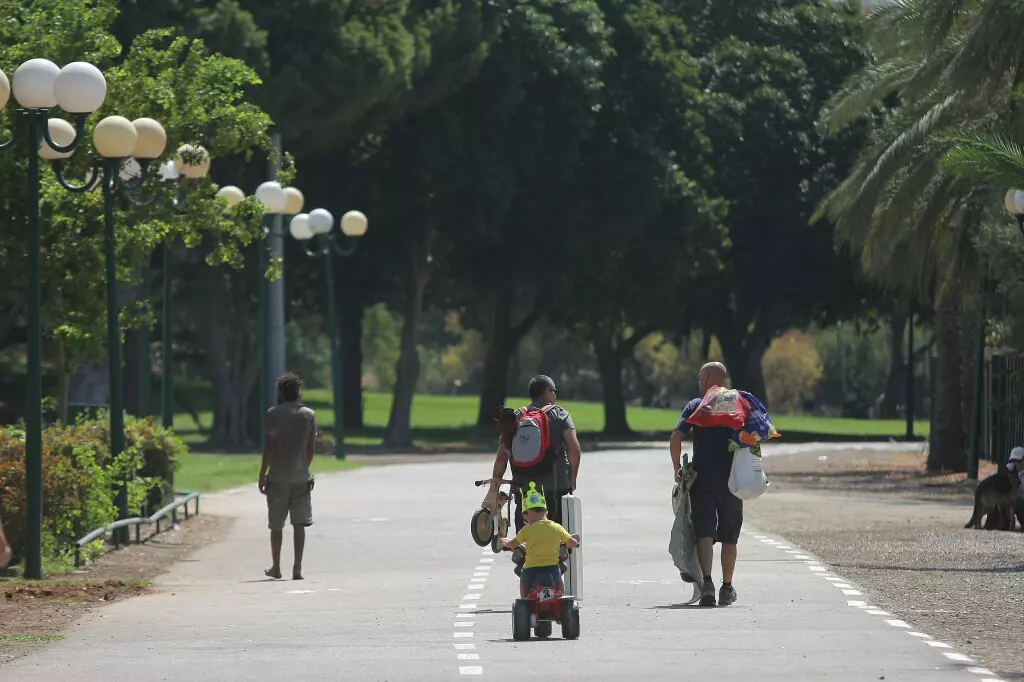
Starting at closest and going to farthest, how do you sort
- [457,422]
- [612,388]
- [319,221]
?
[319,221]
[612,388]
[457,422]

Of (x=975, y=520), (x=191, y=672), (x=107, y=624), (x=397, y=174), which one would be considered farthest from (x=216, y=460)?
(x=191, y=672)

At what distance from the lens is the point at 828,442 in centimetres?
6016

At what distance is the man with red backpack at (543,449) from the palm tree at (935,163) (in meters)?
11.9

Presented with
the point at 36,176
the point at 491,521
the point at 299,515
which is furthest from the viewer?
the point at 299,515

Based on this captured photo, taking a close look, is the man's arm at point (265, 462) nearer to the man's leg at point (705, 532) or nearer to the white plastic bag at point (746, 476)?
the man's leg at point (705, 532)

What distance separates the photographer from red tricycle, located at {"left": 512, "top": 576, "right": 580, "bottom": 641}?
38.5ft

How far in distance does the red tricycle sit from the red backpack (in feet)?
5.87

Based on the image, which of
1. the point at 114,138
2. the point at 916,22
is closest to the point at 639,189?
the point at 916,22

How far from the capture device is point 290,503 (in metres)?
17.5

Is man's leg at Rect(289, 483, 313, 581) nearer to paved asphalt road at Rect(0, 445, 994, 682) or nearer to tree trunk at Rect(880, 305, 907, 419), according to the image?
paved asphalt road at Rect(0, 445, 994, 682)

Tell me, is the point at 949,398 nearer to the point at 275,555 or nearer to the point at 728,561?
the point at 275,555

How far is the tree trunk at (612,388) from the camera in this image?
2517 inches

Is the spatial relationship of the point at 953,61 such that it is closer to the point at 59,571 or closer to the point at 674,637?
the point at 59,571

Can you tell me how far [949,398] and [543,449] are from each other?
2505 centimetres
